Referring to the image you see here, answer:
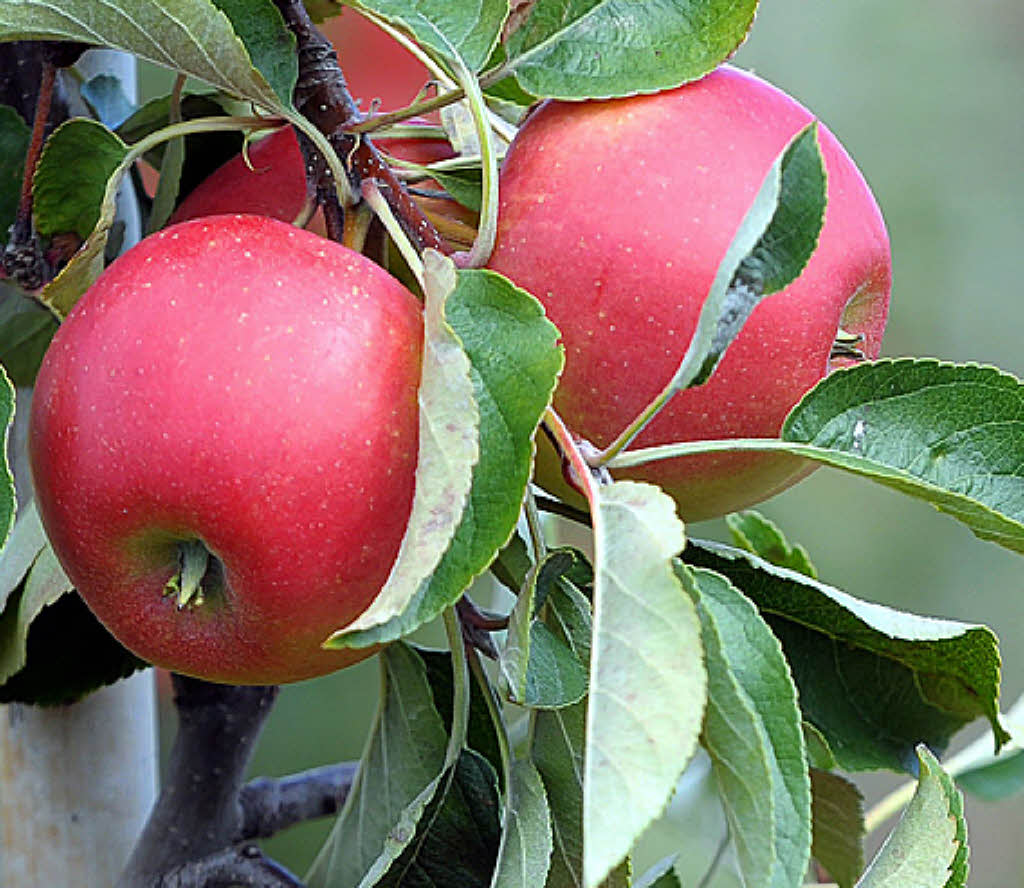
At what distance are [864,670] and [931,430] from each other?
13 centimetres

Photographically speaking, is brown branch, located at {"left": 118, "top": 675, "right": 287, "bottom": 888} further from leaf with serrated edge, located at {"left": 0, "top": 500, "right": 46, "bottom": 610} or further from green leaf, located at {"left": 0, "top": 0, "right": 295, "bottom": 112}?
green leaf, located at {"left": 0, "top": 0, "right": 295, "bottom": 112}

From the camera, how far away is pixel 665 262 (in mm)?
392

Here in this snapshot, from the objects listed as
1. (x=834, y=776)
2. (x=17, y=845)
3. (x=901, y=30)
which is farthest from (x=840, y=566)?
(x=17, y=845)

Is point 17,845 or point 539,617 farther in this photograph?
point 17,845

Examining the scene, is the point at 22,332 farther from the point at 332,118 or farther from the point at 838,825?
the point at 838,825

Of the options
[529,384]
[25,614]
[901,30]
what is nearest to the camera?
[529,384]

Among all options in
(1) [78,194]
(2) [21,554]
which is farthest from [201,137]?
(2) [21,554]

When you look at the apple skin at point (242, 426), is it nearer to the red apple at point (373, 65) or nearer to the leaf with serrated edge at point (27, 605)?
the leaf with serrated edge at point (27, 605)

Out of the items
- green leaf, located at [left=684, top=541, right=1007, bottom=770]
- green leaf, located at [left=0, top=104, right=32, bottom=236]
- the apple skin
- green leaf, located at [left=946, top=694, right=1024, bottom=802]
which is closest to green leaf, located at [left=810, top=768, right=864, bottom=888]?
green leaf, located at [left=684, top=541, right=1007, bottom=770]

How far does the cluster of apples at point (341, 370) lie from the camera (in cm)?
34

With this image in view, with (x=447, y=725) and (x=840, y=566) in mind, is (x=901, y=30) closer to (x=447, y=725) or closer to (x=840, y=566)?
(x=840, y=566)

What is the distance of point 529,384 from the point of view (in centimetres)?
34

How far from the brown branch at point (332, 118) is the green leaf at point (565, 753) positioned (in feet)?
0.39

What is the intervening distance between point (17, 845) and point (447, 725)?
0.19 m
